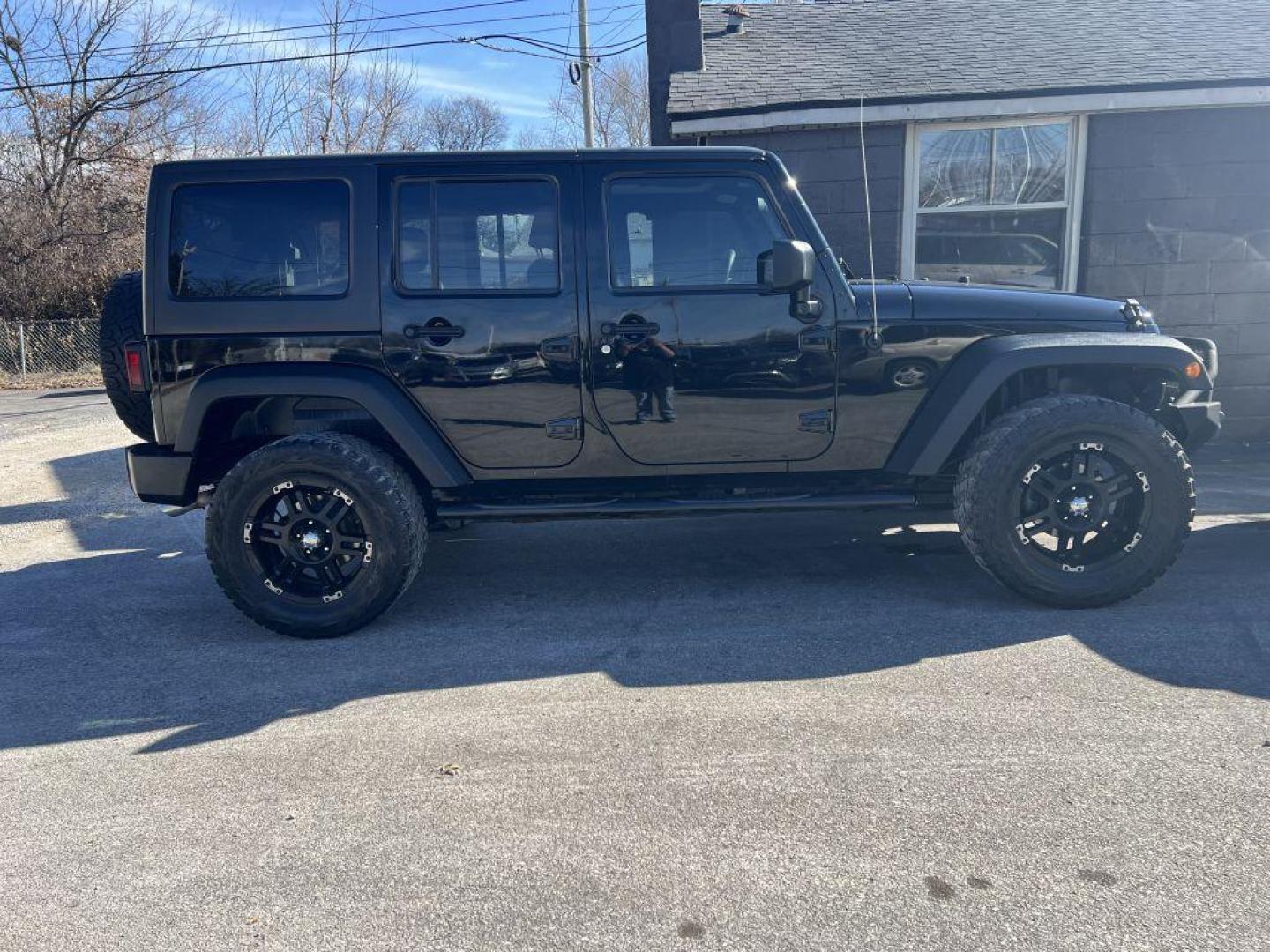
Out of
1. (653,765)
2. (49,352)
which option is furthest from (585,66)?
(653,765)

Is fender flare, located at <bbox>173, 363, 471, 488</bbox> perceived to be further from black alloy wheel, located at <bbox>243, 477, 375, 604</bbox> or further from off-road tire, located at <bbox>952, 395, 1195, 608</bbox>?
off-road tire, located at <bbox>952, 395, 1195, 608</bbox>

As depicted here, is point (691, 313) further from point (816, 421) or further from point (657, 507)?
point (657, 507)

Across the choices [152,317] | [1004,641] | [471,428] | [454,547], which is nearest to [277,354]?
[152,317]

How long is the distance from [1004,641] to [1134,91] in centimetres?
567

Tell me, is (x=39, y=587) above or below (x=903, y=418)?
below

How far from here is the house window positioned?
8070 millimetres

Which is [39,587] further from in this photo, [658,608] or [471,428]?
[658,608]

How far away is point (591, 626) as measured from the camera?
4484 millimetres

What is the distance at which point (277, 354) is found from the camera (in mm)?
4324

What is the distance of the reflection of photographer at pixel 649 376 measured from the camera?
14.4 feet

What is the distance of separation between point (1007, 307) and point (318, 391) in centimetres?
323

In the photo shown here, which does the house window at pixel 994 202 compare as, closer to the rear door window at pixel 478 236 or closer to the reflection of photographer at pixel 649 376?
the reflection of photographer at pixel 649 376

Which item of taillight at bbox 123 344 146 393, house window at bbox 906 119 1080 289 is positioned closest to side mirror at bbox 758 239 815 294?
taillight at bbox 123 344 146 393

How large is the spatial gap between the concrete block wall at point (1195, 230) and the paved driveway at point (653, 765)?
3.60 metres
